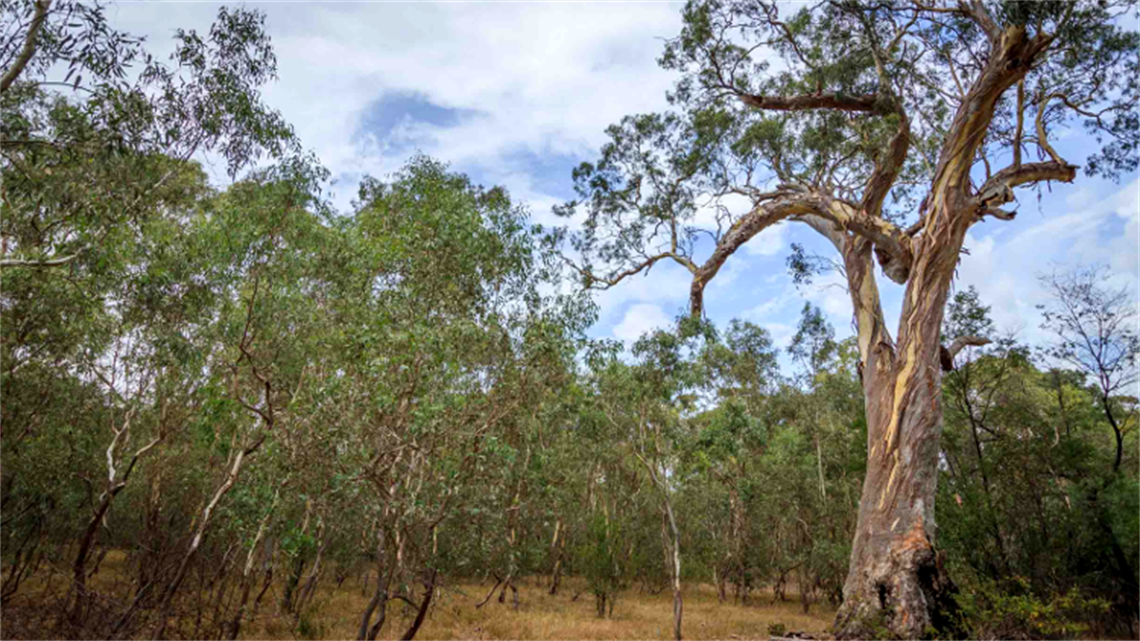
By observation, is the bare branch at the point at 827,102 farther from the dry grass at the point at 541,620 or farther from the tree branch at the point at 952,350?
the dry grass at the point at 541,620

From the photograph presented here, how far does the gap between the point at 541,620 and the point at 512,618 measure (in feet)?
2.02

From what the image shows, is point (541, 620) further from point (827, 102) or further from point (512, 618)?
point (827, 102)

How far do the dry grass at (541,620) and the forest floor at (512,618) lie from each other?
0.05ft

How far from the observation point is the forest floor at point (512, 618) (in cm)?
1052

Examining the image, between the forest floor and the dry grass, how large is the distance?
0.05 feet

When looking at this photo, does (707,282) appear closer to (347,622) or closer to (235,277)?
(235,277)

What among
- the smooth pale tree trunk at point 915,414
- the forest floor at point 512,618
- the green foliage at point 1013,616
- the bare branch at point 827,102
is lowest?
the forest floor at point 512,618

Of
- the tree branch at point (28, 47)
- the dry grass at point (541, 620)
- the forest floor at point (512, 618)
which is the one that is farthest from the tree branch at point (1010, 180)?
the tree branch at point (28, 47)

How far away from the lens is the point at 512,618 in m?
13.1

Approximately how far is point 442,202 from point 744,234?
15.8 feet

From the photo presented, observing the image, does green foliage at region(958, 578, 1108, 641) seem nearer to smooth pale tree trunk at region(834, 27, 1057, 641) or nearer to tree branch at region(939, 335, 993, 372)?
smooth pale tree trunk at region(834, 27, 1057, 641)

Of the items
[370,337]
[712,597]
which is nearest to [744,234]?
[370,337]

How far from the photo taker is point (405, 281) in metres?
8.13

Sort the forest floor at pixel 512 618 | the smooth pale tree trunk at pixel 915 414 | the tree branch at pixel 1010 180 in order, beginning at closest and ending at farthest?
the smooth pale tree trunk at pixel 915 414
the tree branch at pixel 1010 180
the forest floor at pixel 512 618
